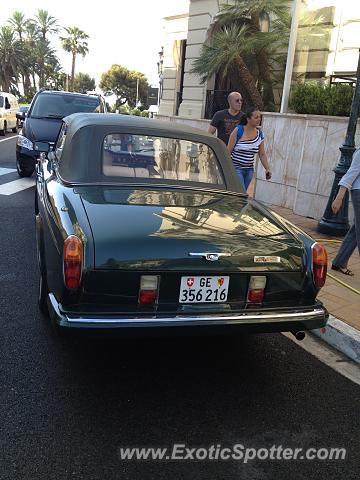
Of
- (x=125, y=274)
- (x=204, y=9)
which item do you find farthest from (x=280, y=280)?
(x=204, y=9)

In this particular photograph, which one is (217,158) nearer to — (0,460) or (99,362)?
(99,362)

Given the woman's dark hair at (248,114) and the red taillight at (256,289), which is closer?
the red taillight at (256,289)

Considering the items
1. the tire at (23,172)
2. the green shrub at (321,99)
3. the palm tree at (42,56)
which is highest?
the palm tree at (42,56)

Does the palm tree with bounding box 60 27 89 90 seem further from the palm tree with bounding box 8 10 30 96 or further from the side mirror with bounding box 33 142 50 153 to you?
the side mirror with bounding box 33 142 50 153

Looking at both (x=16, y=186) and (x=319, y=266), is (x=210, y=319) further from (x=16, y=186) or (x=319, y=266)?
(x=16, y=186)

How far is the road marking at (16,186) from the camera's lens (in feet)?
29.8

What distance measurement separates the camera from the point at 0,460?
7.60 feet

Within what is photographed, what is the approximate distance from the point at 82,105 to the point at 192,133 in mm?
7107

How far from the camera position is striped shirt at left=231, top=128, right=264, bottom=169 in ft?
21.5

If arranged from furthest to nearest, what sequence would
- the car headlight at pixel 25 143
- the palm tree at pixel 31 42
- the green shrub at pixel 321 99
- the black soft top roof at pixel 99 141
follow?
1. the palm tree at pixel 31 42
2. the car headlight at pixel 25 143
3. the green shrub at pixel 321 99
4. the black soft top roof at pixel 99 141

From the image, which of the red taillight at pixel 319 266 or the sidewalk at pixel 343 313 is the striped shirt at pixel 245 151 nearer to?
the sidewalk at pixel 343 313

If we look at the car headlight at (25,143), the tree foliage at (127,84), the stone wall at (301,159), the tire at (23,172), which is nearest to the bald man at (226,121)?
the stone wall at (301,159)

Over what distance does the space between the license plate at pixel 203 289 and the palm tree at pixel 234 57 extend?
40.4ft

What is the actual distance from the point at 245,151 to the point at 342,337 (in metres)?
3.42
